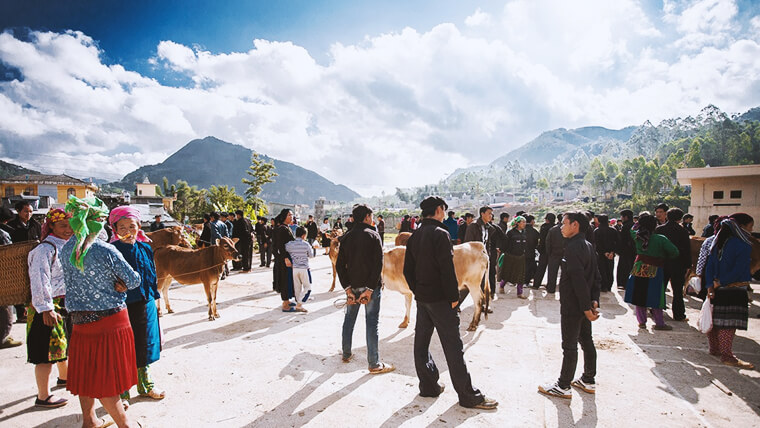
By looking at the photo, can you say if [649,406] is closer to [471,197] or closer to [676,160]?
[676,160]

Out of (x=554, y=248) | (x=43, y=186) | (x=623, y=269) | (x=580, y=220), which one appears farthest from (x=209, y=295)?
(x=43, y=186)

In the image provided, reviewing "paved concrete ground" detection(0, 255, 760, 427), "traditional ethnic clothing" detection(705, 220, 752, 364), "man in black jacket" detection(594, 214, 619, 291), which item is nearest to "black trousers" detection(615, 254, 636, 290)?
"man in black jacket" detection(594, 214, 619, 291)

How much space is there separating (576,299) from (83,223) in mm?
4557

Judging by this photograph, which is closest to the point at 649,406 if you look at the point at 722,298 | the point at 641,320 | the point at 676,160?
the point at 722,298

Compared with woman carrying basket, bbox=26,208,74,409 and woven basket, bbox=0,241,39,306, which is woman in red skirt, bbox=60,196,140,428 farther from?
woven basket, bbox=0,241,39,306

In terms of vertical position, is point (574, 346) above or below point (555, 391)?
above

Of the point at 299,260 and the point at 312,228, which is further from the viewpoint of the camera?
the point at 312,228

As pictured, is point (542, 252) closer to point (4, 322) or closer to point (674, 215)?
point (674, 215)

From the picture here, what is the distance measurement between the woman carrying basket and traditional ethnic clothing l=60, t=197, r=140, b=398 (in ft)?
2.52

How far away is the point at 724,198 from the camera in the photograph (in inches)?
888

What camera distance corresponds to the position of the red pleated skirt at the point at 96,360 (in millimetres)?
2775

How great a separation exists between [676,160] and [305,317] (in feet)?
352

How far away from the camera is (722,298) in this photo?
15.6ft

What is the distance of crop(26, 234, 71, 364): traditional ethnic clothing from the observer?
130 inches
